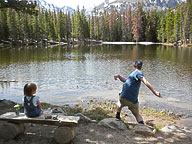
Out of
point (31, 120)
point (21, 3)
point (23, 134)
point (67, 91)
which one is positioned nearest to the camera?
point (31, 120)

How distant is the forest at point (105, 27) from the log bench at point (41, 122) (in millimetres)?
65393

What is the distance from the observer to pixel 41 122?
441cm

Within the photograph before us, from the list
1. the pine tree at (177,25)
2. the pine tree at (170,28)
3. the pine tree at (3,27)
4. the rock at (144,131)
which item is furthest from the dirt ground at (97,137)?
the pine tree at (3,27)

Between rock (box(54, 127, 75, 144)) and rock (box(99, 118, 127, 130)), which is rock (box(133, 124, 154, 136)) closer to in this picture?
rock (box(99, 118, 127, 130))

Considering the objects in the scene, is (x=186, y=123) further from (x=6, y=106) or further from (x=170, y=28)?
(x=170, y=28)

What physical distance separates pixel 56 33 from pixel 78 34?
10827 millimetres

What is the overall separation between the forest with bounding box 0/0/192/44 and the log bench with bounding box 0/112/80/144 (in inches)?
2575

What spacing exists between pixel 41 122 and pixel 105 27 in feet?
309

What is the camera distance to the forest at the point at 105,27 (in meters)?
66.9

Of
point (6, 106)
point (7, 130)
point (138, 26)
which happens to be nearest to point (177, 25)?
point (138, 26)

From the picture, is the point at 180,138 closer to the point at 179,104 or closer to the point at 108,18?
the point at 179,104

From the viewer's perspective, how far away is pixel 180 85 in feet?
49.2

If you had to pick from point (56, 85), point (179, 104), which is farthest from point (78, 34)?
point (179, 104)

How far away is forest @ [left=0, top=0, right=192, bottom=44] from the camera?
66.9 m
